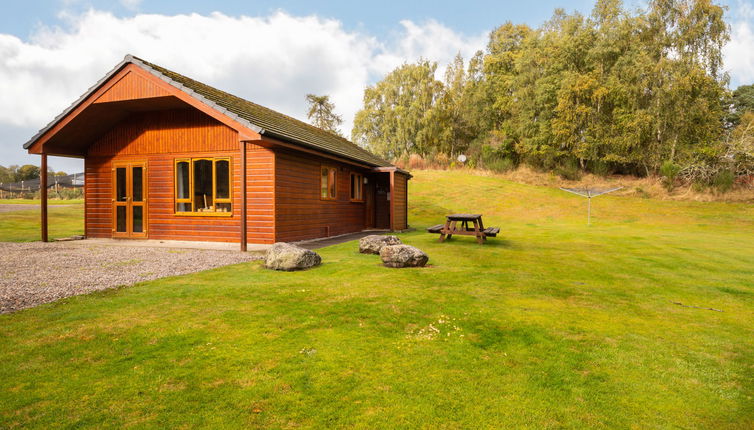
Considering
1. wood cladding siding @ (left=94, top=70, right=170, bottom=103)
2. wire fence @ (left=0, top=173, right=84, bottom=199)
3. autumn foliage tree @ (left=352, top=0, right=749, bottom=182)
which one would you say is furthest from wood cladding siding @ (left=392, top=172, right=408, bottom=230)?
wire fence @ (left=0, top=173, right=84, bottom=199)

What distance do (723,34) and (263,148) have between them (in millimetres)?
33002

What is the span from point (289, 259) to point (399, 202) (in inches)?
399

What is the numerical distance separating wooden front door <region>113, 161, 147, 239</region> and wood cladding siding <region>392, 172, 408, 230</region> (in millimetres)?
8848

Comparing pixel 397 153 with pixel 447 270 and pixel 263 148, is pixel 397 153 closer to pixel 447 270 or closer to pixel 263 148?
pixel 263 148

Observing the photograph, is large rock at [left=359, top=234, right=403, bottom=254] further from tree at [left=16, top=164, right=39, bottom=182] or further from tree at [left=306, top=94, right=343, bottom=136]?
tree at [left=16, top=164, right=39, bottom=182]

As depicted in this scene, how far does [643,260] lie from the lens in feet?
28.2

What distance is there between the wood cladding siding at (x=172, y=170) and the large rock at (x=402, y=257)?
411 cm

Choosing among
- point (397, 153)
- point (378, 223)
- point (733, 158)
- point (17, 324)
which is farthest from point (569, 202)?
point (17, 324)

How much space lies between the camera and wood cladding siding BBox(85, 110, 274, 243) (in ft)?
33.4

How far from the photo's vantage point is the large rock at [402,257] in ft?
23.4

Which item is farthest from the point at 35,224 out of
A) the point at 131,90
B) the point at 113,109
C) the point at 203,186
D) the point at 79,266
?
the point at 79,266

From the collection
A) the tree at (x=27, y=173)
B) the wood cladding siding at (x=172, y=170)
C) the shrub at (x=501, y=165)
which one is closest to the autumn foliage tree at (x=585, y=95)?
the shrub at (x=501, y=165)

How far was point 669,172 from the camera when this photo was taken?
25156 mm

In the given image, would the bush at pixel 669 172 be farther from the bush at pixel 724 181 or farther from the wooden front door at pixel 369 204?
the wooden front door at pixel 369 204
